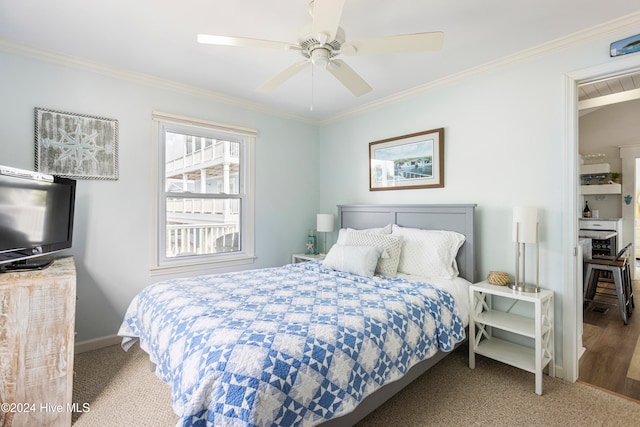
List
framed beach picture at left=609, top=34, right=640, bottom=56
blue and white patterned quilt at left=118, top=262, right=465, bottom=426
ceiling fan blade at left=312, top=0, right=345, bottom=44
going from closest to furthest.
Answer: blue and white patterned quilt at left=118, top=262, right=465, bottom=426, ceiling fan blade at left=312, top=0, right=345, bottom=44, framed beach picture at left=609, top=34, right=640, bottom=56

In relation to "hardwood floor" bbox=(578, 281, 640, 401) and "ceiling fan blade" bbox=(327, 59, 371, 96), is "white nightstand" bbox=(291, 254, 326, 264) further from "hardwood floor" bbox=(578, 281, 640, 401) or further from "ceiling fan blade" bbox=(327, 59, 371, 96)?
"hardwood floor" bbox=(578, 281, 640, 401)

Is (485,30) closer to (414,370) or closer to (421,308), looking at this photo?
(421,308)

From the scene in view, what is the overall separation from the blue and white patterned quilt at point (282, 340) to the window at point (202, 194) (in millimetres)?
1116

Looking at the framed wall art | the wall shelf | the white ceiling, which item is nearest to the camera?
the white ceiling

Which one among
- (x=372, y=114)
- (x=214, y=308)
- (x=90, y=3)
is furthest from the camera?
(x=372, y=114)

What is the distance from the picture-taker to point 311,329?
1518 millimetres

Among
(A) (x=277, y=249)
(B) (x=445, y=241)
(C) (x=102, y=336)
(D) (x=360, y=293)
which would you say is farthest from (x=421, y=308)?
(C) (x=102, y=336)

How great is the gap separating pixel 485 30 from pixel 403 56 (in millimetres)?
619

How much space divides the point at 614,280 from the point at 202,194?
15.5 feet

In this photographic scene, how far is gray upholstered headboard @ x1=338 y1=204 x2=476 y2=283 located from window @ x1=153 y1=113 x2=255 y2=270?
1302 millimetres

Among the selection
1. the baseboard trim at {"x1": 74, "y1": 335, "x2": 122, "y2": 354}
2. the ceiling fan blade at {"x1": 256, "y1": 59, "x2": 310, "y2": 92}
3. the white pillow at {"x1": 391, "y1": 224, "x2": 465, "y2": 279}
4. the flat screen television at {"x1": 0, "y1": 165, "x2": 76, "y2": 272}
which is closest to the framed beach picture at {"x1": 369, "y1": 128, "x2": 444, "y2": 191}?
the white pillow at {"x1": 391, "y1": 224, "x2": 465, "y2": 279}

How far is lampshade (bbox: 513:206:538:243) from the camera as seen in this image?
7.69 feet

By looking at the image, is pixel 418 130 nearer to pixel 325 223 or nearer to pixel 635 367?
pixel 325 223

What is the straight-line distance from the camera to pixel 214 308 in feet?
5.88
